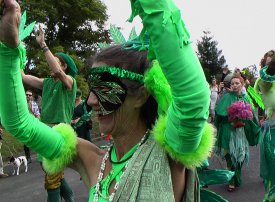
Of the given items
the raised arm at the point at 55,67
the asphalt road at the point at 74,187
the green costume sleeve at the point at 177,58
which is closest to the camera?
the green costume sleeve at the point at 177,58

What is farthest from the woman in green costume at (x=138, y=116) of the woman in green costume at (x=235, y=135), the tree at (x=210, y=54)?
the tree at (x=210, y=54)

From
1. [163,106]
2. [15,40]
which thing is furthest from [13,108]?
[163,106]

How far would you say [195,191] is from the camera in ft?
5.28

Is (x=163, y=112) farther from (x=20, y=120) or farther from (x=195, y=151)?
(x=20, y=120)

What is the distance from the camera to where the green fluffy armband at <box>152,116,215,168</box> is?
1487 mm

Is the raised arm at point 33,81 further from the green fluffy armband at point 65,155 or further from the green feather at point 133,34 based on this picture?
the green feather at point 133,34

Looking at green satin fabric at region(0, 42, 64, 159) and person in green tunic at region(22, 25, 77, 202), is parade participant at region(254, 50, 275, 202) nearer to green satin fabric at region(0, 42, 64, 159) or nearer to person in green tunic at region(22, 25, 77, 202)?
person in green tunic at region(22, 25, 77, 202)

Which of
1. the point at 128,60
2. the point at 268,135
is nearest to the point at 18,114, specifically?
the point at 128,60

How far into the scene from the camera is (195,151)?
4.86 ft

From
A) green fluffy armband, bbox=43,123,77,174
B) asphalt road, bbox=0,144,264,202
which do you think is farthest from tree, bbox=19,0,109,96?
green fluffy armband, bbox=43,123,77,174

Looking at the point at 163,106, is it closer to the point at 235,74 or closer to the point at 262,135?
the point at 262,135

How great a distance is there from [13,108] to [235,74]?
5025mm

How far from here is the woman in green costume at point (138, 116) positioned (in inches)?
47.3

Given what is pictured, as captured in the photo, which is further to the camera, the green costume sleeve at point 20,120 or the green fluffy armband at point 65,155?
the green fluffy armband at point 65,155
